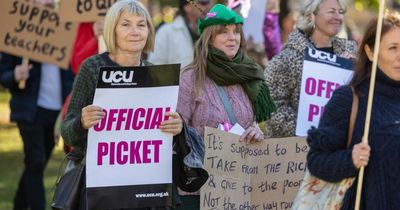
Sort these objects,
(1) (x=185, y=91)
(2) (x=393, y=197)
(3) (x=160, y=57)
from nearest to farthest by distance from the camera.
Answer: (2) (x=393, y=197)
(1) (x=185, y=91)
(3) (x=160, y=57)

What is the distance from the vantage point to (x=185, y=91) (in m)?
7.12

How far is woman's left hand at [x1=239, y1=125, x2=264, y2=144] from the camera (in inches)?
286

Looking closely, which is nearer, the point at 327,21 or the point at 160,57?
the point at 327,21

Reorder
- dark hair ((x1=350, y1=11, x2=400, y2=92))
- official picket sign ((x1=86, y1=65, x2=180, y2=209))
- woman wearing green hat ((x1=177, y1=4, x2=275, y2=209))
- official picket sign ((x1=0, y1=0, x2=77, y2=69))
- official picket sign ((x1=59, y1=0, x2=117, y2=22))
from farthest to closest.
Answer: official picket sign ((x1=0, y1=0, x2=77, y2=69)) < official picket sign ((x1=59, y1=0, x2=117, y2=22)) < woman wearing green hat ((x1=177, y1=4, x2=275, y2=209)) < official picket sign ((x1=86, y1=65, x2=180, y2=209)) < dark hair ((x1=350, y1=11, x2=400, y2=92))

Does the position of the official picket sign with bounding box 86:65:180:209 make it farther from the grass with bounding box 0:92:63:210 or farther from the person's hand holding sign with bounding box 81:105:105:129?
the grass with bounding box 0:92:63:210

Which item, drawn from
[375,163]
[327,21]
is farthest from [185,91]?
[375,163]

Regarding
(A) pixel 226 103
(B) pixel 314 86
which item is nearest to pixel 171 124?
(A) pixel 226 103

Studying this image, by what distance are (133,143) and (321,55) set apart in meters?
1.99

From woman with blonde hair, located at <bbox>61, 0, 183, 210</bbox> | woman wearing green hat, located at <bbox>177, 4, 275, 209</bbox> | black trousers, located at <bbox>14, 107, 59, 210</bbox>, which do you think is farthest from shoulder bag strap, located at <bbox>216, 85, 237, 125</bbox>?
black trousers, located at <bbox>14, 107, 59, 210</bbox>

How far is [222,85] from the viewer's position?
285 inches

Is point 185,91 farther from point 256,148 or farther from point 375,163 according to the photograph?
point 375,163

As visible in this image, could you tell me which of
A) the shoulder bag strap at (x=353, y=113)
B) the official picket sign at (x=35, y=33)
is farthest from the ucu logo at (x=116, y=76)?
the official picket sign at (x=35, y=33)

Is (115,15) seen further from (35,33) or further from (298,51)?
(35,33)

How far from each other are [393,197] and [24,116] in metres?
5.19
